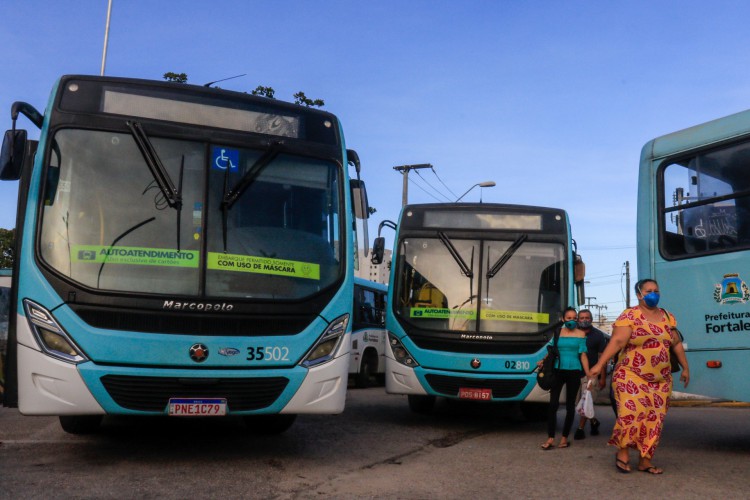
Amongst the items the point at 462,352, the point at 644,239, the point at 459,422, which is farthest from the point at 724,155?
the point at 459,422

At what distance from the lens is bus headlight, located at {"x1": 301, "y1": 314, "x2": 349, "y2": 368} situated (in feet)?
23.7

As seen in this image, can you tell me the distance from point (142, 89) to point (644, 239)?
5.73m

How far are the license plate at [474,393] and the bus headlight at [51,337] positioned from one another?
5.59 meters

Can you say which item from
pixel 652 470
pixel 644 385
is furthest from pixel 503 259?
pixel 652 470

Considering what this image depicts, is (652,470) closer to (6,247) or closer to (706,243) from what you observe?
(706,243)

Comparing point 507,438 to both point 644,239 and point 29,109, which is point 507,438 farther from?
point 29,109

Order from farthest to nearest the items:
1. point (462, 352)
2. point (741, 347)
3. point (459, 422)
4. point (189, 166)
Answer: point (459, 422) → point (462, 352) → point (741, 347) → point (189, 166)

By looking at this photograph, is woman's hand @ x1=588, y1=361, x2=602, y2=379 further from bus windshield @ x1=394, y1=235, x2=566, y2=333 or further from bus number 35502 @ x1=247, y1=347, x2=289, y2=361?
bus windshield @ x1=394, y1=235, x2=566, y2=333

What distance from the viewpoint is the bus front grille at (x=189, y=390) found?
6609mm

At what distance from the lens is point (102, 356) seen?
6.56 meters

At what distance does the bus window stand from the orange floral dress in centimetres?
180

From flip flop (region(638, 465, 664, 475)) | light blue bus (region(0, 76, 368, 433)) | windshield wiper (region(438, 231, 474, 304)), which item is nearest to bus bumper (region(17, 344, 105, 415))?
light blue bus (region(0, 76, 368, 433))

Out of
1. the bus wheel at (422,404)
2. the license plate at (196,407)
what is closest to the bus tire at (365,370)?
the bus wheel at (422,404)

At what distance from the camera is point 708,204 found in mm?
8914
